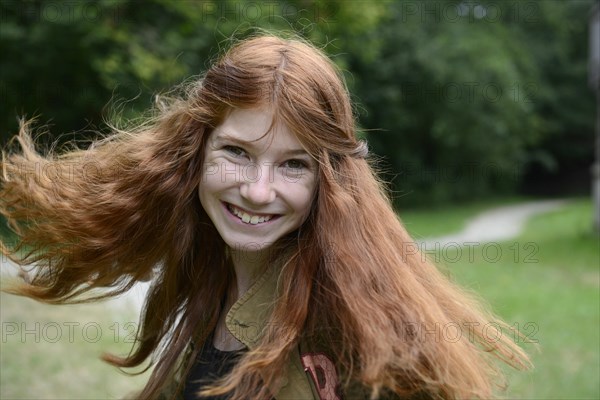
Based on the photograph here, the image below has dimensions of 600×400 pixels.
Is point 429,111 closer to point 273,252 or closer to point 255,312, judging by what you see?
point 273,252

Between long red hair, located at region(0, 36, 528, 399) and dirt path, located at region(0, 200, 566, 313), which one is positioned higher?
long red hair, located at region(0, 36, 528, 399)

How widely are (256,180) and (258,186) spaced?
2cm

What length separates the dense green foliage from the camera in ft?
39.5

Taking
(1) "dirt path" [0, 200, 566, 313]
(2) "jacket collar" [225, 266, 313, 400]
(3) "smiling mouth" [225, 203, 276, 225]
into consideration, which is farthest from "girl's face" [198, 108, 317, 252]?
(1) "dirt path" [0, 200, 566, 313]

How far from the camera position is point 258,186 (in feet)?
6.24

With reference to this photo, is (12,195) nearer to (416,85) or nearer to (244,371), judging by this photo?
(244,371)

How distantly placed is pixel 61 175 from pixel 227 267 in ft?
2.36

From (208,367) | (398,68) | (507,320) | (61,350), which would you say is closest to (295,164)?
(208,367)

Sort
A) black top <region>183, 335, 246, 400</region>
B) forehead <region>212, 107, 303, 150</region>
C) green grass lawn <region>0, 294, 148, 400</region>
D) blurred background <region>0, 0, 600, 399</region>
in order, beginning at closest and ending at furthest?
1. forehead <region>212, 107, 303, 150</region>
2. black top <region>183, 335, 246, 400</region>
3. green grass lawn <region>0, 294, 148, 400</region>
4. blurred background <region>0, 0, 600, 399</region>

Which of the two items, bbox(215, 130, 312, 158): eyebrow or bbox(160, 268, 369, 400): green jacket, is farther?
bbox(215, 130, 312, 158): eyebrow

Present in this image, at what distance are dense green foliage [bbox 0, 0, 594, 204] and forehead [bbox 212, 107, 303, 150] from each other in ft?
2.78

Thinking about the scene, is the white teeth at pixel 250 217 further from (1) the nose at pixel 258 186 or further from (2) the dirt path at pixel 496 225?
(2) the dirt path at pixel 496 225

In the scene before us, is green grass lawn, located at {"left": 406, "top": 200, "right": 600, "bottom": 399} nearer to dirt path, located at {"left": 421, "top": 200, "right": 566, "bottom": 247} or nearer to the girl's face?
the girl's face

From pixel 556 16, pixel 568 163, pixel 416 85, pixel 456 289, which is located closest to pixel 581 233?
pixel 416 85
